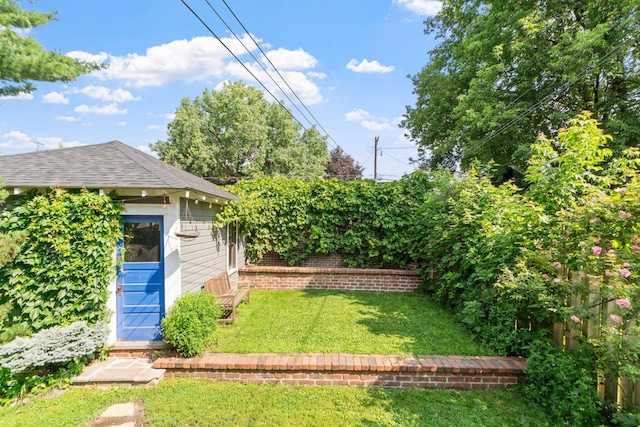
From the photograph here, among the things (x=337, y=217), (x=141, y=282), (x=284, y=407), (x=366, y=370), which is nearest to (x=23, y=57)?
(x=141, y=282)

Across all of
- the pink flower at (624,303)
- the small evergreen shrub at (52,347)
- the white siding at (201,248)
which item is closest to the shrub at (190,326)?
the white siding at (201,248)

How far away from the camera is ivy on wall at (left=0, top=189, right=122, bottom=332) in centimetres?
371

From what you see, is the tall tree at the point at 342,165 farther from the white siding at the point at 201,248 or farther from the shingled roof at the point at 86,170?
the shingled roof at the point at 86,170

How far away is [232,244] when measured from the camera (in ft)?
25.1

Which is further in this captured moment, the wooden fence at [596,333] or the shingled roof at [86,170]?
the shingled roof at [86,170]

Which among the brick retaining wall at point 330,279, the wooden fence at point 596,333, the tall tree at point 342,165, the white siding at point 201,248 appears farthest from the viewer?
the tall tree at point 342,165

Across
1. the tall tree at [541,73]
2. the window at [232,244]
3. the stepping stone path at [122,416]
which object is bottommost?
the stepping stone path at [122,416]

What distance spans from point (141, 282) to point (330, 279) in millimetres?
4667

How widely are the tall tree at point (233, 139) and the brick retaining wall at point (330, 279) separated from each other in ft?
44.6

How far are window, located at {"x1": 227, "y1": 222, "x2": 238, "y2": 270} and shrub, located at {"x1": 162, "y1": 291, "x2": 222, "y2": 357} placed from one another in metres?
3.31

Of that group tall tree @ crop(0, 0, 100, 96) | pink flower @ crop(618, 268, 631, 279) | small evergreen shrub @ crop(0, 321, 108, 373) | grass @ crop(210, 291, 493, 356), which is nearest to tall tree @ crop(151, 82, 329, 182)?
grass @ crop(210, 291, 493, 356)

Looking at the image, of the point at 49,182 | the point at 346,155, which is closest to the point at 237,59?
the point at 49,182

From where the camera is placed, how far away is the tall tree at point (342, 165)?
3160 cm

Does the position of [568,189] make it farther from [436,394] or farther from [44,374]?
[44,374]
